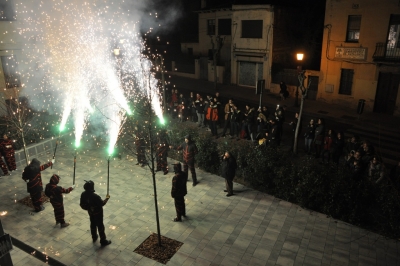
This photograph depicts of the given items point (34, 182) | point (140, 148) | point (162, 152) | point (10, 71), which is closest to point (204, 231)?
point (162, 152)

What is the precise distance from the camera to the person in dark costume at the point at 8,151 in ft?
38.0

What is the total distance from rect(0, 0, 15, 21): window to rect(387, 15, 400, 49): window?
20879 mm

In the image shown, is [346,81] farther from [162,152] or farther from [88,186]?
[88,186]

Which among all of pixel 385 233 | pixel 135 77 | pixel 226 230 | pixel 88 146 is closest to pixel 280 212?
pixel 226 230

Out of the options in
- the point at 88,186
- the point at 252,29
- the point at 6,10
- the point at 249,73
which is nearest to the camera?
the point at 88,186

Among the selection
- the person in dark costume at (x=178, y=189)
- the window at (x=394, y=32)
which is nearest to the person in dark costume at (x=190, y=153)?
the person in dark costume at (x=178, y=189)

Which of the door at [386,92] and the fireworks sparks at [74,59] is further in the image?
the door at [386,92]

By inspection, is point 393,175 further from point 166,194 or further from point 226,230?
point 166,194

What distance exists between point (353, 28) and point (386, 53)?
2.50m

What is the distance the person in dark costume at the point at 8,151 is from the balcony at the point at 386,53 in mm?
19066

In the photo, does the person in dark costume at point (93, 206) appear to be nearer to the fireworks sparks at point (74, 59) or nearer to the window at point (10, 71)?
the fireworks sparks at point (74, 59)

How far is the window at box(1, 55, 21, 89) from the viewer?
1764 cm

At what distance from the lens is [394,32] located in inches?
703

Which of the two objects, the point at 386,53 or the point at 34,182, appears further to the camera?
the point at 386,53
